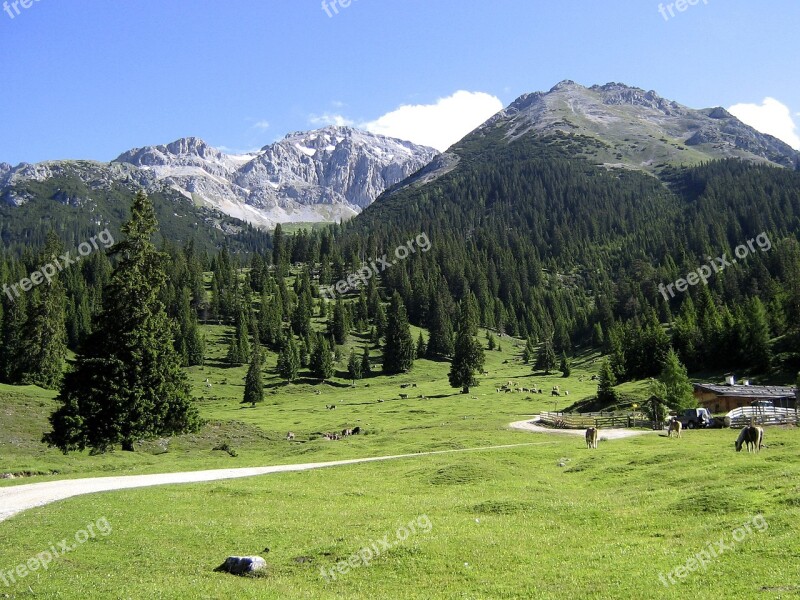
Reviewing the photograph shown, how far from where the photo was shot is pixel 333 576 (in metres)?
15.4

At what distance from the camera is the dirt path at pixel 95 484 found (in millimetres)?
25141

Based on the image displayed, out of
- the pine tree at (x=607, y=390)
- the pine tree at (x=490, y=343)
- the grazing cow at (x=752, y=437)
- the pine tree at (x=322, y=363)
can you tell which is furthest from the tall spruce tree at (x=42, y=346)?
the pine tree at (x=490, y=343)

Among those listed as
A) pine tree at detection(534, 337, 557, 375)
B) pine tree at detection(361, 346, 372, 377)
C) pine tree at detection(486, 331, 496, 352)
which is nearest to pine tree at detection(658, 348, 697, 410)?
pine tree at detection(534, 337, 557, 375)

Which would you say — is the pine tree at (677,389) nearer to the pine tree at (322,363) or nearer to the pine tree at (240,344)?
the pine tree at (322,363)

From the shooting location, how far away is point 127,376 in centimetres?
4472

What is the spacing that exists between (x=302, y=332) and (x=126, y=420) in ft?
432

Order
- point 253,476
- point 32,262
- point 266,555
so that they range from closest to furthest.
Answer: point 266,555 → point 253,476 → point 32,262

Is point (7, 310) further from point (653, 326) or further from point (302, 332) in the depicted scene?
point (653, 326)

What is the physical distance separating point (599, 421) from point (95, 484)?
53.0 meters

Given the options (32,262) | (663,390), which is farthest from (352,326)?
(663,390)

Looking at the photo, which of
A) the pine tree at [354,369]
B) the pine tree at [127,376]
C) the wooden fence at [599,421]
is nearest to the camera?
the pine tree at [127,376]

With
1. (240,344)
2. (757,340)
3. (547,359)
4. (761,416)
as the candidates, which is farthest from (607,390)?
(240,344)

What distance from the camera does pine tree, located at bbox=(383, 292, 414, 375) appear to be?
506ft

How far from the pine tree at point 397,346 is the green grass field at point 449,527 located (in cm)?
10914
